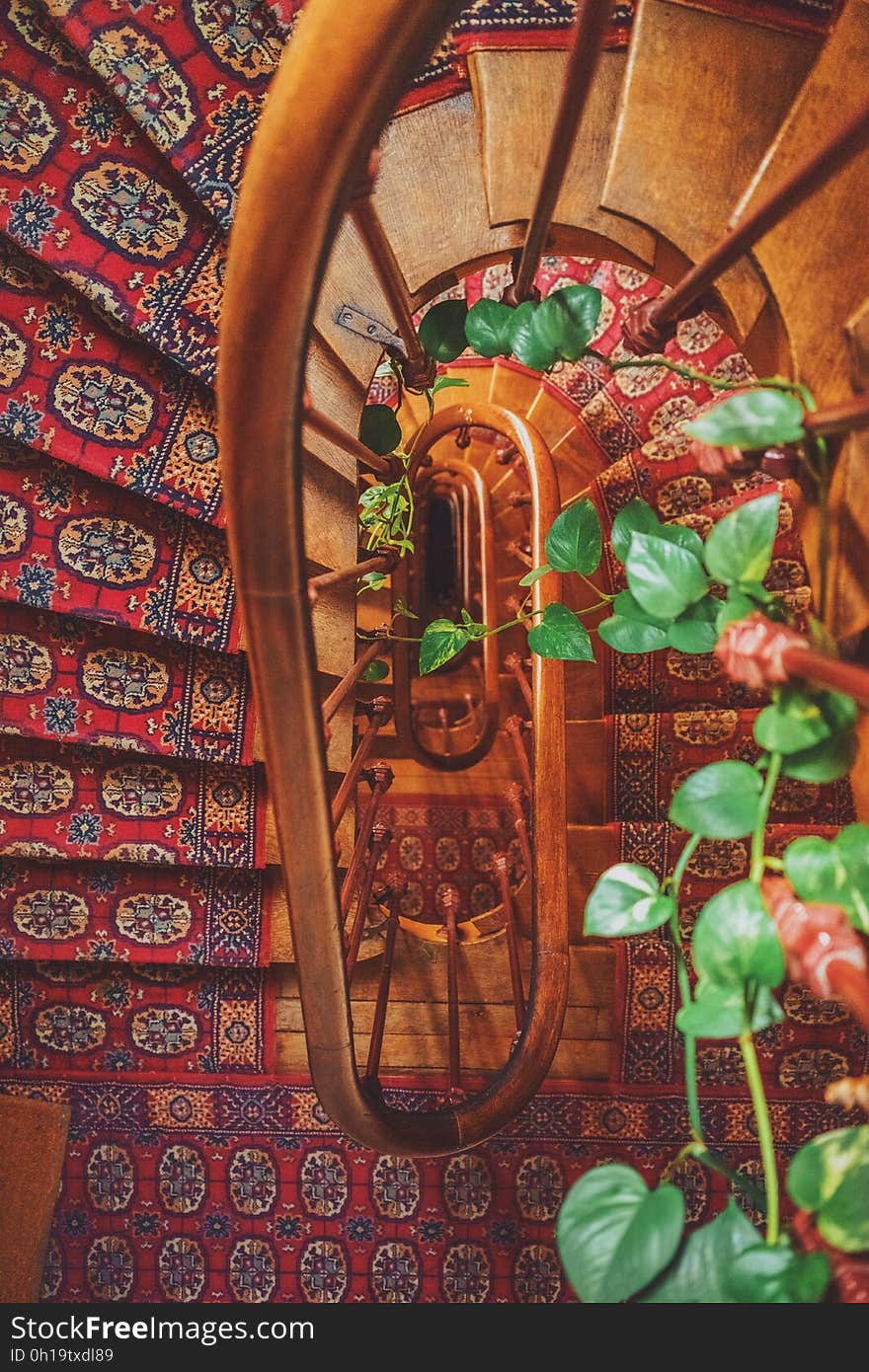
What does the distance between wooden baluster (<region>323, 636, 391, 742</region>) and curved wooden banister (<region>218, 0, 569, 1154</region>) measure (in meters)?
0.14

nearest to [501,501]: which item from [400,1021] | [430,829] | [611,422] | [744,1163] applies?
[611,422]

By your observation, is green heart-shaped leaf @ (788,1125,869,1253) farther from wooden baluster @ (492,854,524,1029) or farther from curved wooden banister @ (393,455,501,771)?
curved wooden banister @ (393,455,501,771)

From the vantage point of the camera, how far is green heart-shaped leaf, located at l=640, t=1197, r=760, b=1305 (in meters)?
0.78

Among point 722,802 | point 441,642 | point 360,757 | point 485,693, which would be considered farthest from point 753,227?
point 485,693

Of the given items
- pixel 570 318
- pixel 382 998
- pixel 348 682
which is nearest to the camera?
pixel 570 318

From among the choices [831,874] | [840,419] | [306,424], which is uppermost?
[306,424]

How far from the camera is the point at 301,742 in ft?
3.68

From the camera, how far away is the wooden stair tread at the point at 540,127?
149 centimetres

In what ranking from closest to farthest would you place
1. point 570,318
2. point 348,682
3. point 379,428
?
point 570,318
point 348,682
point 379,428

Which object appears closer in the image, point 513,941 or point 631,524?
point 631,524

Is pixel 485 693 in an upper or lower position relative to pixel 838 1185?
upper

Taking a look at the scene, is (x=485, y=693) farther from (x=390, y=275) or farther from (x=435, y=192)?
(x=390, y=275)

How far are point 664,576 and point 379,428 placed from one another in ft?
3.07

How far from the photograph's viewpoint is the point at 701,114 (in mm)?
1354
